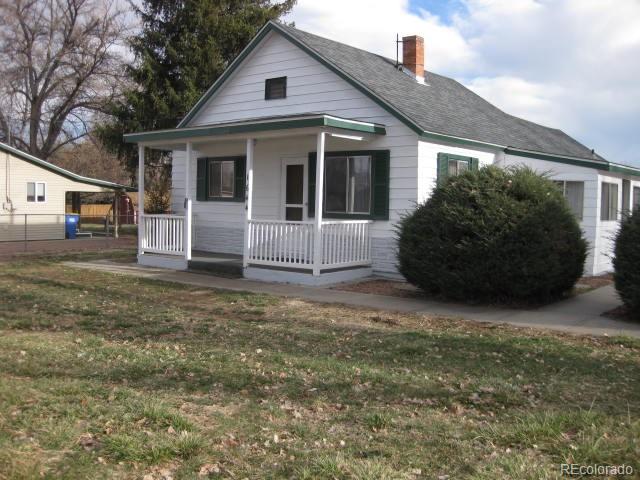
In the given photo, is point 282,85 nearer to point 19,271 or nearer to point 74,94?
point 19,271

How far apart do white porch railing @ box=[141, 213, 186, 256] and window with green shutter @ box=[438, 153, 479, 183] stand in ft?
19.8

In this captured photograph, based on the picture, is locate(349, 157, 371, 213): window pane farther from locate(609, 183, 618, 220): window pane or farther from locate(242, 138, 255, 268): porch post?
locate(609, 183, 618, 220): window pane

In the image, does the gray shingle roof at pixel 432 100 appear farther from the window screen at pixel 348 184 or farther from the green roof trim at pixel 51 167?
the green roof trim at pixel 51 167

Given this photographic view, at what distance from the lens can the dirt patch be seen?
37.5 feet

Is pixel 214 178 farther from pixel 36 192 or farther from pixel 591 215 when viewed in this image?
pixel 36 192

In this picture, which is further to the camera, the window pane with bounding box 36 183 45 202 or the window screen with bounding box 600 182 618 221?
the window pane with bounding box 36 183 45 202

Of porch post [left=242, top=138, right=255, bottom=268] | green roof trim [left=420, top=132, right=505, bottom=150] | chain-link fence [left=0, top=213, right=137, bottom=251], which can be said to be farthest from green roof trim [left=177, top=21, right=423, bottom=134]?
chain-link fence [left=0, top=213, right=137, bottom=251]

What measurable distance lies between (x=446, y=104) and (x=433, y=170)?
4.00 m

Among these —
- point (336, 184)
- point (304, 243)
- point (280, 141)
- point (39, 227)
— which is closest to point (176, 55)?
point (39, 227)

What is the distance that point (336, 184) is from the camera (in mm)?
14219

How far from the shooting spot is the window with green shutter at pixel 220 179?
52.9ft

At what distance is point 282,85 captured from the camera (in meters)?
15.7

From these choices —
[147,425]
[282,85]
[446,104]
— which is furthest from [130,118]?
[147,425]

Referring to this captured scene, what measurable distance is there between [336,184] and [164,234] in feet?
14.6
